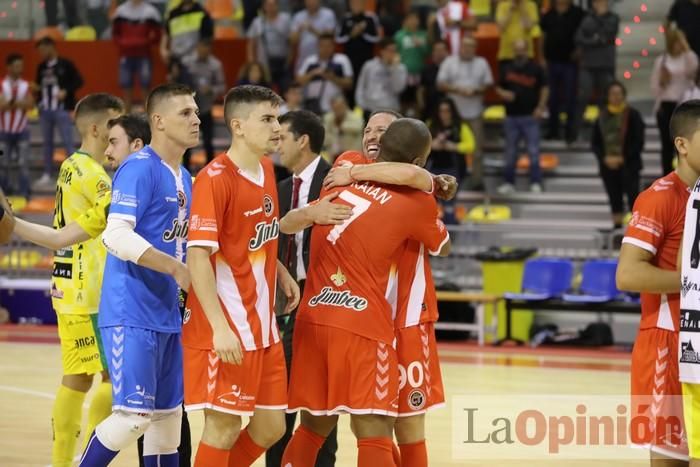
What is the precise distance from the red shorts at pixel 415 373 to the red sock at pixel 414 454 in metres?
0.20

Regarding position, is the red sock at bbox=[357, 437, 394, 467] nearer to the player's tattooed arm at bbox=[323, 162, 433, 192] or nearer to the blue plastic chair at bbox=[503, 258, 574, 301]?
the player's tattooed arm at bbox=[323, 162, 433, 192]

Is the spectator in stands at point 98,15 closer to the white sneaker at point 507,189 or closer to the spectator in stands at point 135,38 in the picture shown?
the spectator in stands at point 135,38

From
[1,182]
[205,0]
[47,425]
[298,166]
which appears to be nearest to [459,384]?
[47,425]

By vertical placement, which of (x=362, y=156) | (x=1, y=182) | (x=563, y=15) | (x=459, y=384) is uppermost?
(x=563, y=15)

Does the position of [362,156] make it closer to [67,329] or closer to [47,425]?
[67,329]

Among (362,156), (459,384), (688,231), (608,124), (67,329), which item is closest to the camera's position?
(688,231)

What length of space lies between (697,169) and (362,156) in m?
1.99

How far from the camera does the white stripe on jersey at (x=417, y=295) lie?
647 centimetres

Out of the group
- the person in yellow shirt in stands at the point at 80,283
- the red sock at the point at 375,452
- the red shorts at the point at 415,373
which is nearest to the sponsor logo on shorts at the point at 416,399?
the red shorts at the point at 415,373

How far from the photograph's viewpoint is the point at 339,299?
6.25 metres

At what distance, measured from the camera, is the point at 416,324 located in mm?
6477

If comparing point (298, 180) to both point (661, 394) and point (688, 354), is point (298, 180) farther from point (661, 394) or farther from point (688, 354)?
point (688, 354)

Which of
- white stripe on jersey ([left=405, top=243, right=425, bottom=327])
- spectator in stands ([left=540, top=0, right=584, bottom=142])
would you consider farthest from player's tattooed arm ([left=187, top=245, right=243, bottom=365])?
spectator in stands ([left=540, top=0, right=584, bottom=142])

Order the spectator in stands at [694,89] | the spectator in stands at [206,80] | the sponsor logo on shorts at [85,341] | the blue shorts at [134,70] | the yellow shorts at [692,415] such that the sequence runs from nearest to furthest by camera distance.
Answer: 1. the yellow shorts at [692,415]
2. the sponsor logo on shorts at [85,341]
3. the spectator in stands at [694,89]
4. the spectator in stands at [206,80]
5. the blue shorts at [134,70]
